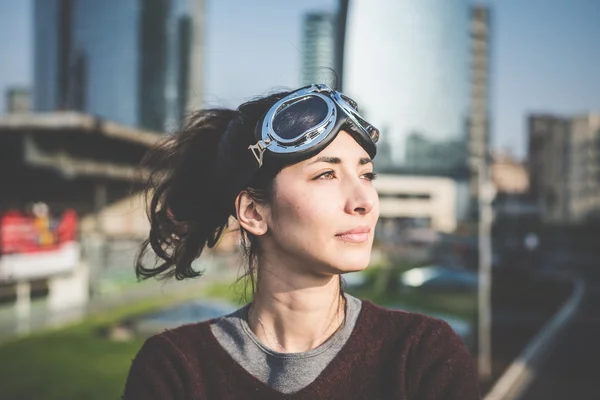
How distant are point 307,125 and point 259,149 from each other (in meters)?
0.15

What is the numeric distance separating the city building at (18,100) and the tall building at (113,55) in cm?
3885

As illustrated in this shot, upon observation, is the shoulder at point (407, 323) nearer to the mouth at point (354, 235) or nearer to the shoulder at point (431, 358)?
the shoulder at point (431, 358)

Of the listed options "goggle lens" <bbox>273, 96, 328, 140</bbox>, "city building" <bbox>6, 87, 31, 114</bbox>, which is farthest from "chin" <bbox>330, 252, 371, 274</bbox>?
"city building" <bbox>6, 87, 31, 114</bbox>

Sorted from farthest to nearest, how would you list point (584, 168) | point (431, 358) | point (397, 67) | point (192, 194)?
1. point (584, 168)
2. point (397, 67)
3. point (192, 194)
4. point (431, 358)

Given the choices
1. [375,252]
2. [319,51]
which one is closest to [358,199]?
[319,51]

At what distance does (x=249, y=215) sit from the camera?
1833 millimetres

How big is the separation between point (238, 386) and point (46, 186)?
30.8 m

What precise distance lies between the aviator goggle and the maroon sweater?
49 cm

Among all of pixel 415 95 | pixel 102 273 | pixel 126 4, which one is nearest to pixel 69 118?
pixel 102 273

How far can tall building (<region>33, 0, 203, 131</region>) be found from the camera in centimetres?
7344

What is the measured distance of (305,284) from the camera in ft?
5.84

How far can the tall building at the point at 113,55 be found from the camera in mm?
73438

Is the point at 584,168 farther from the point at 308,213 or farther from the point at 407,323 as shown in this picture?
the point at 308,213

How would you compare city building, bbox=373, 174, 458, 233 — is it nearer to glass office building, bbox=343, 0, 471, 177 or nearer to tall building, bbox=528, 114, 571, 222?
tall building, bbox=528, 114, 571, 222
